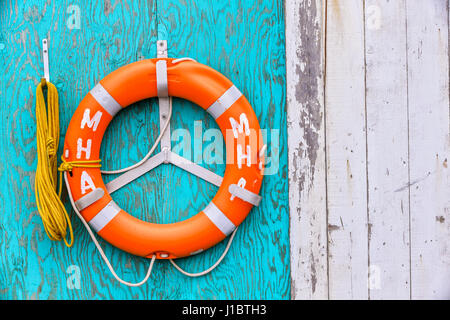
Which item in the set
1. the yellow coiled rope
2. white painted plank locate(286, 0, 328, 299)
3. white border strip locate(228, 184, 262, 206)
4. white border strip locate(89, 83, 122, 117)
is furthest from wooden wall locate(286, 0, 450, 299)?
the yellow coiled rope

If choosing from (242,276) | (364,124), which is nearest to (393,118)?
(364,124)

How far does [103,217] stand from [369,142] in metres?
1.03

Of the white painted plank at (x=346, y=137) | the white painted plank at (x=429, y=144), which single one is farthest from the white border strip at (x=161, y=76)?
the white painted plank at (x=429, y=144)

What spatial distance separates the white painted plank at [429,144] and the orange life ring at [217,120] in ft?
2.04

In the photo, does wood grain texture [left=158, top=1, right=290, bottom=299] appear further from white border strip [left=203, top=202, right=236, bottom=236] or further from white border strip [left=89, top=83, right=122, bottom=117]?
white border strip [left=89, top=83, right=122, bottom=117]

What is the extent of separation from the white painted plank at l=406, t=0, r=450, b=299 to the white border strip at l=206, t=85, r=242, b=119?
67 centimetres

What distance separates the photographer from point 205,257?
1.66 m

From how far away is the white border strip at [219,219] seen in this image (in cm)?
154

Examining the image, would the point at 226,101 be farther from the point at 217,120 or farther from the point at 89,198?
the point at 89,198

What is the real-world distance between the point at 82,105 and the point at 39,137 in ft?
0.64

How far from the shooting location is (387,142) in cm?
162

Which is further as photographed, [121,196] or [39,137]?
[121,196]

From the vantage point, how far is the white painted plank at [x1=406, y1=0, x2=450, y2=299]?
160 centimetres
